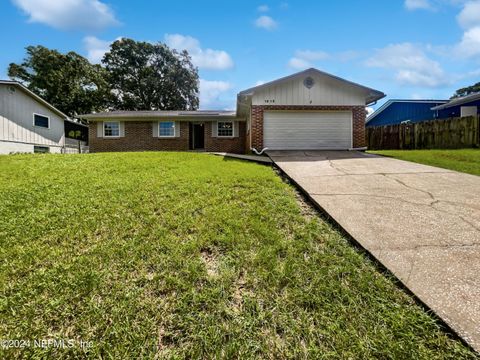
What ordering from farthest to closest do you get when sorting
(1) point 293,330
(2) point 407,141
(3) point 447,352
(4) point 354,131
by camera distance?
1. (2) point 407,141
2. (4) point 354,131
3. (1) point 293,330
4. (3) point 447,352

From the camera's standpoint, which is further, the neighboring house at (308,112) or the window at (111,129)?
the window at (111,129)

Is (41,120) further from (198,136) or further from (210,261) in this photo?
(210,261)

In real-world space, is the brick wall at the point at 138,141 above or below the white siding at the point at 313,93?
below

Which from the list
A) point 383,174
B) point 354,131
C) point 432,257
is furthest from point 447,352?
point 354,131

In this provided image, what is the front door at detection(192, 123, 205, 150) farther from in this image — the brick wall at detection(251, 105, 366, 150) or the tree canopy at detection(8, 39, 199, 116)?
the tree canopy at detection(8, 39, 199, 116)

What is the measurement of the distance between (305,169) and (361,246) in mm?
4061

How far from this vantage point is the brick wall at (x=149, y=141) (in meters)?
17.1

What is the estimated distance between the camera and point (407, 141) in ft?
46.3

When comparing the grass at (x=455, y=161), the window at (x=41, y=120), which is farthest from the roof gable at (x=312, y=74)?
the window at (x=41, y=120)

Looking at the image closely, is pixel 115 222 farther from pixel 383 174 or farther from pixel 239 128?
pixel 239 128

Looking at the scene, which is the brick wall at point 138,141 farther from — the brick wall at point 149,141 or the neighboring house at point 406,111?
the neighboring house at point 406,111

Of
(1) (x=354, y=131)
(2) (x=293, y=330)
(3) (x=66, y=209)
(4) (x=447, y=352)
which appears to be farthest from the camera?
(1) (x=354, y=131)

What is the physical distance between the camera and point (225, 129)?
17.3 meters

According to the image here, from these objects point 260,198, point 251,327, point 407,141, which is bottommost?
point 251,327
